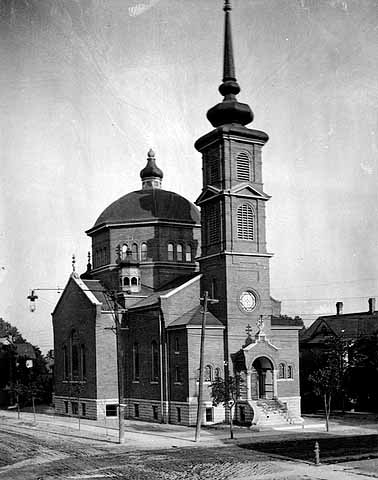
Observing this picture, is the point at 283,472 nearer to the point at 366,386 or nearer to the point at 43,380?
the point at 366,386

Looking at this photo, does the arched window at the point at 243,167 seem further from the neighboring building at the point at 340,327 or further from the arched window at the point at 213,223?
the neighboring building at the point at 340,327

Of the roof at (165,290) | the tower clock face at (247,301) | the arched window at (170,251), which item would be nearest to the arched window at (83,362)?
the roof at (165,290)

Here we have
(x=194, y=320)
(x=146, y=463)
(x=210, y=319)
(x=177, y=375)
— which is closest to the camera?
(x=146, y=463)

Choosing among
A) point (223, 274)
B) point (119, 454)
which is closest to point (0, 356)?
point (223, 274)

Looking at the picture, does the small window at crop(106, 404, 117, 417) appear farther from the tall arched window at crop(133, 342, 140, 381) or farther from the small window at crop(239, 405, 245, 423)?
the small window at crop(239, 405, 245, 423)

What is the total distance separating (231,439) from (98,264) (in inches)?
1029

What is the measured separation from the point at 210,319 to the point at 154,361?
557 centimetres

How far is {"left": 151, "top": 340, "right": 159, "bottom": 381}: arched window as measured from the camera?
50.2 m

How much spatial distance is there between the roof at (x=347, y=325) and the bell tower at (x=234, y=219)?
26.1 metres

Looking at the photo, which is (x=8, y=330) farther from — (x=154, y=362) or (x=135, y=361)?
(x=154, y=362)

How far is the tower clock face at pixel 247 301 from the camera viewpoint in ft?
160

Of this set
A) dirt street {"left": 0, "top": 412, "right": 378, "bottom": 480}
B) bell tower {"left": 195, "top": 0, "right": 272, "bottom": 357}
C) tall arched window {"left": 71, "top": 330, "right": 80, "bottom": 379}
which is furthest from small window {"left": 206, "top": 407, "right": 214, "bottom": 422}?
tall arched window {"left": 71, "top": 330, "right": 80, "bottom": 379}

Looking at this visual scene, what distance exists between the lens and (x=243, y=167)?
50031 mm

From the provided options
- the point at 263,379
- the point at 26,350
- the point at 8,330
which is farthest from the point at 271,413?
the point at 8,330
